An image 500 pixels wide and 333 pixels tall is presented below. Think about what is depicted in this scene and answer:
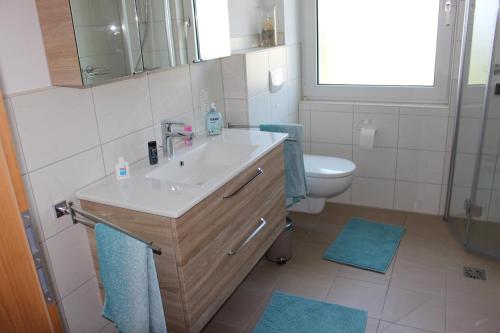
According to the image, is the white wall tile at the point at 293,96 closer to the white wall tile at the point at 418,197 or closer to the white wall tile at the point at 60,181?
the white wall tile at the point at 418,197

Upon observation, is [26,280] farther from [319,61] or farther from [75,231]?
[319,61]

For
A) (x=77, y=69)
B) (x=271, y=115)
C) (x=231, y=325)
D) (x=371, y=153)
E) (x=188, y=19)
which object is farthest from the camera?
(x=371, y=153)

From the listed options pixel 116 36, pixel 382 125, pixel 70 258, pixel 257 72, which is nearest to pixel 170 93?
pixel 116 36

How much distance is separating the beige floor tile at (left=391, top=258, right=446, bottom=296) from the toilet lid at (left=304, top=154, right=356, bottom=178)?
0.68 meters

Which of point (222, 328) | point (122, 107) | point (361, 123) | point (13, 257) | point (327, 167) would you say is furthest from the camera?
point (361, 123)

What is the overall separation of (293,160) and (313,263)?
681 mm

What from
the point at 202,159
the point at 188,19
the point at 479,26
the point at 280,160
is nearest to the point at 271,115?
the point at 280,160

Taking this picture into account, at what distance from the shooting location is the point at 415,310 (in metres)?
2.27

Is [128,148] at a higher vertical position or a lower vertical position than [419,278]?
higher

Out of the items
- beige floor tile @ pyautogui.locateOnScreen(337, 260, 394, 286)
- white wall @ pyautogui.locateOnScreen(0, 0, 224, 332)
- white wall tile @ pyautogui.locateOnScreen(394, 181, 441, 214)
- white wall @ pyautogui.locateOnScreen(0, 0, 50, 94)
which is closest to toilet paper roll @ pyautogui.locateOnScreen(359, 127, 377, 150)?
white wall tile @ pyautogui.locateOnScreen(394, 181, 441, 214)

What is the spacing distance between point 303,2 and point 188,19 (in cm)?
158

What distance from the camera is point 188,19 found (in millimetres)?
2109

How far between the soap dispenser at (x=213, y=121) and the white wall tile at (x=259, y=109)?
313 mm

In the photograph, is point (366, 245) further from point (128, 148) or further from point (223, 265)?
point (128, 148)
